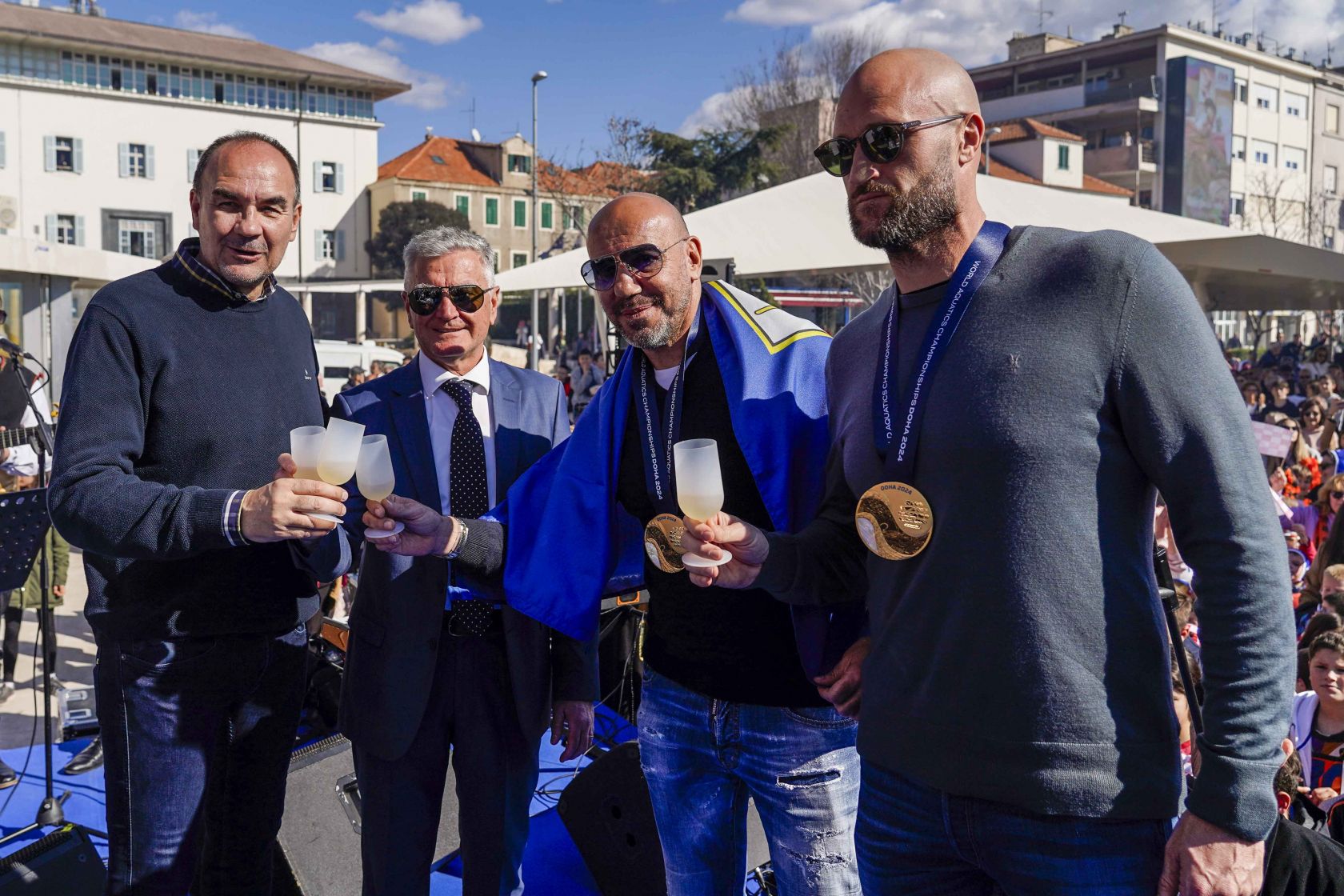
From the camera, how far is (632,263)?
2492 millimetres

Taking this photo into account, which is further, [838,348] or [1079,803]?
[838,348]

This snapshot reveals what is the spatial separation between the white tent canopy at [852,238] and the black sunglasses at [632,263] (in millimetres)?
5556

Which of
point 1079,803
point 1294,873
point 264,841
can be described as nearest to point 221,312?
point 264,841

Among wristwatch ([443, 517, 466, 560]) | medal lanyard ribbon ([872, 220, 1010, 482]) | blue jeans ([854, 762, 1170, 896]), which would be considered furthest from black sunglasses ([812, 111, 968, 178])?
wristwatch ([443, 517, 466, 560])

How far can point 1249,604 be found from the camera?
146cm

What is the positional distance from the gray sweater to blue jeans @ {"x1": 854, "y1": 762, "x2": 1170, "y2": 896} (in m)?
0.04

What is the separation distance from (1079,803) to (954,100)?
118 cm

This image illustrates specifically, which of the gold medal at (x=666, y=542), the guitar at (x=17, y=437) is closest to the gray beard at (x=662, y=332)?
the gold medal at (x=666, y=542)

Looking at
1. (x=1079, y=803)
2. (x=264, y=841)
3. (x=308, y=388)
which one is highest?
(x=308, y=388)

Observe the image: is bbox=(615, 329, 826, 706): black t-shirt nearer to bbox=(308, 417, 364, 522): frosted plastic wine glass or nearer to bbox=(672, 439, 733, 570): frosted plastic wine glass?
bbox=(672, 439, 733, 570): frosted plastic wine glass

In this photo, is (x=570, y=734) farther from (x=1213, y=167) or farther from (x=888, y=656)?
(x=1213, y=167)

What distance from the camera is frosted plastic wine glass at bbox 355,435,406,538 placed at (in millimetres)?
2273

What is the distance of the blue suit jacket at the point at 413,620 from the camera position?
2662 mm

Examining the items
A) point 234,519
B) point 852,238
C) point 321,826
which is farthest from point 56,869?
point 852,238
